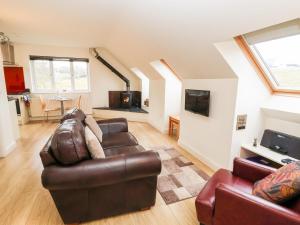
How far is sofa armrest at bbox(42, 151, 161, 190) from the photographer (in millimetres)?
1382

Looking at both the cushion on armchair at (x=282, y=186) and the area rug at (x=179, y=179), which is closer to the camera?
the cushion on armchair at (x=282, y=186)

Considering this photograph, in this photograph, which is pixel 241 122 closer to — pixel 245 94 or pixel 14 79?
pixel 245 94

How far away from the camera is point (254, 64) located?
224 cm

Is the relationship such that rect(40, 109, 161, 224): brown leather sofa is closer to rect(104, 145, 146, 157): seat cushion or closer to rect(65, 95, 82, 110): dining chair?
rect(104, 145, 146, 157): seat cushion

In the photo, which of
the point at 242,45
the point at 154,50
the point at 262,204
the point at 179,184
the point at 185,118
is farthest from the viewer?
the point at 185,118

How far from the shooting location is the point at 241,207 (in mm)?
1165

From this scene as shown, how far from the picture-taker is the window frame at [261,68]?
2.07m

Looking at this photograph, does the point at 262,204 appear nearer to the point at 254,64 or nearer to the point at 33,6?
the point at 254,64

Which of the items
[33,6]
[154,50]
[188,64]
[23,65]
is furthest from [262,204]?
[23,65]

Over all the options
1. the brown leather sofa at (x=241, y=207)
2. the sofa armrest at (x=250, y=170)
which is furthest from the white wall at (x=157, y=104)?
the brown leather sofa at (x=241, y=207)

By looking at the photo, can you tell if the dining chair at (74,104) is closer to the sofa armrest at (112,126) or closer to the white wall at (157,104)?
the white wall at (157,104)

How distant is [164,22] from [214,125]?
1659mm

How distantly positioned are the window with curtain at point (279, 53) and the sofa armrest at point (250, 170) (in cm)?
116

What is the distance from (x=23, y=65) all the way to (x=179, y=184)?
5.68 m
